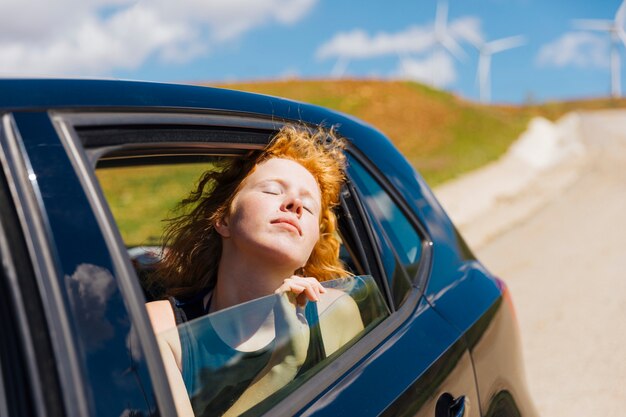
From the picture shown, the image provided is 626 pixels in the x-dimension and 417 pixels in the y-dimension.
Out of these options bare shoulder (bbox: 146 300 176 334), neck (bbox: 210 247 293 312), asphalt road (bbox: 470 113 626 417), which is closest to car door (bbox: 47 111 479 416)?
neck (bbox: 210 247 293 312)

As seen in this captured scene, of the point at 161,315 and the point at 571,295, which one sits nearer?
the point at 161,315

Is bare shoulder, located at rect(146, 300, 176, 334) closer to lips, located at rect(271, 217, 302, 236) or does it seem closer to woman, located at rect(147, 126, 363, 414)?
woman, located at rect(147, 126, 363, 414)

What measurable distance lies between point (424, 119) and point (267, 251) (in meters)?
30.5

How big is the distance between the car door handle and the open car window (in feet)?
0.83

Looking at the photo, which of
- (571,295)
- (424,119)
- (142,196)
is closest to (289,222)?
(571,295)

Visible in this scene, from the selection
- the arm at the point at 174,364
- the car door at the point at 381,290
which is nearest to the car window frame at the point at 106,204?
the car door at the point at 381,290

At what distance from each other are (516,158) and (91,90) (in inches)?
881

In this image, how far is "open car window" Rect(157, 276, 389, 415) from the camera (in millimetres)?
1395

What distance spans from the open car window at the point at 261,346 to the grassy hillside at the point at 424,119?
15592 mm

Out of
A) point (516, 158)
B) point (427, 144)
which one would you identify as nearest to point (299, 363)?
point (516, 158)

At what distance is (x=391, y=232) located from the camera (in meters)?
2.15

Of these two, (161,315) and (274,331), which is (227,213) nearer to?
(161,315)

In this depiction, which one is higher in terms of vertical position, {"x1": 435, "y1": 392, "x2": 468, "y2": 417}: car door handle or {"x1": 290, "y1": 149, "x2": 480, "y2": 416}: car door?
{"x1": 290, "y1": 149, "x2": 480, "y2": 416}: car door

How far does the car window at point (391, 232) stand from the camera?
2.06m
